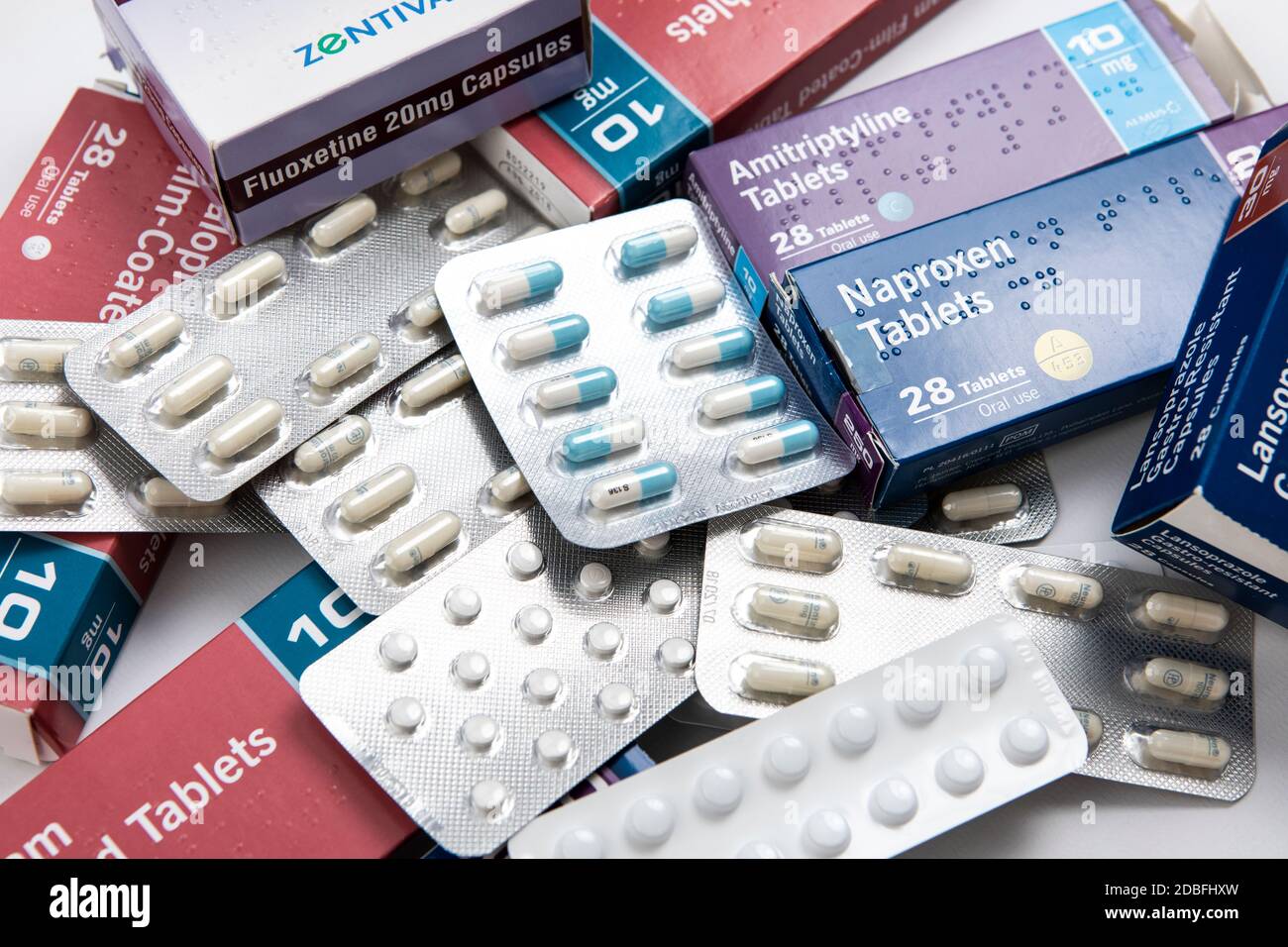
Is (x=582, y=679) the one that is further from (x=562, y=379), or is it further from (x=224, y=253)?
(x=224, y=253)

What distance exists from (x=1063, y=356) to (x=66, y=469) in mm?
1814

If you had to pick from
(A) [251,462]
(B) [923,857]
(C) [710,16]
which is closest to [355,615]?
(A) [251,462]

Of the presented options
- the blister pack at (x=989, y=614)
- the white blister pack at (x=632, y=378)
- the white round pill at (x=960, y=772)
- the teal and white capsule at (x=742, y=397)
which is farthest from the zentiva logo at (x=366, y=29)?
the white round pill at (x=960, y=772)

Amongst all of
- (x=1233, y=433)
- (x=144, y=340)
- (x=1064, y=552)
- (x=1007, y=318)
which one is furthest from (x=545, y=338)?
(x=1233, y=433)

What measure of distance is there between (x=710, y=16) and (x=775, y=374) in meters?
0.82

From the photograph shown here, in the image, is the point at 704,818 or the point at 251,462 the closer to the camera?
the point at 704,818

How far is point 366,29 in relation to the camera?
2.40 metres

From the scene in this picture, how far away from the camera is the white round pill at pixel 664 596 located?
7.71 ft

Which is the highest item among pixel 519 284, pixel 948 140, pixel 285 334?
pixel 285 334

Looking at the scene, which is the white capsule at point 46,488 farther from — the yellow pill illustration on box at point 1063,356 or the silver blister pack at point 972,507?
the yellow pill illustration on box at point 1063,356

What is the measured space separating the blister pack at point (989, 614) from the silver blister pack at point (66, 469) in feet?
2.90

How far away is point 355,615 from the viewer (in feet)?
7.73

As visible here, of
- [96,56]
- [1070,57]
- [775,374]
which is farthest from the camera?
[96,56]

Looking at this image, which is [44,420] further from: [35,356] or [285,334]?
[285,334]
